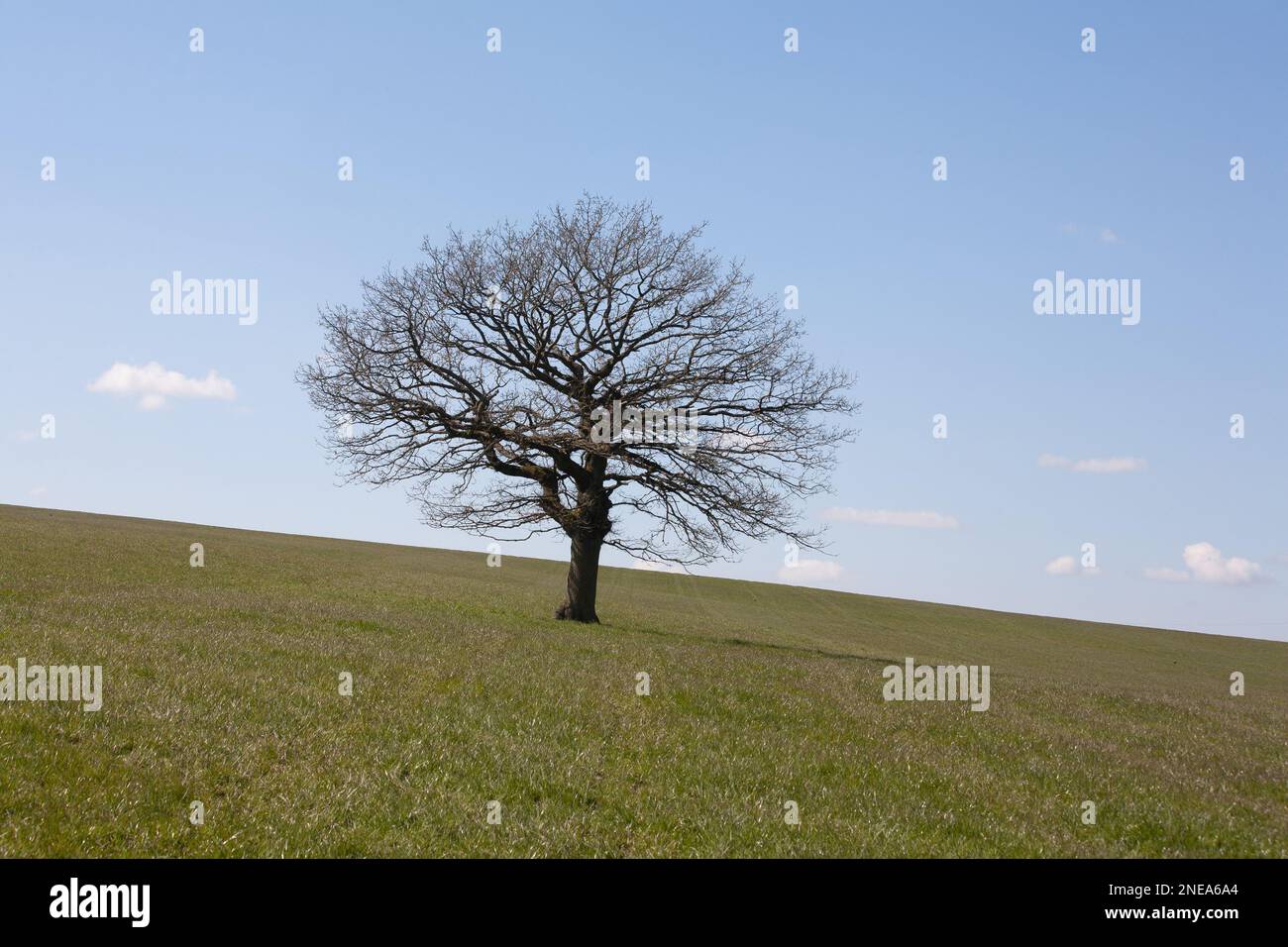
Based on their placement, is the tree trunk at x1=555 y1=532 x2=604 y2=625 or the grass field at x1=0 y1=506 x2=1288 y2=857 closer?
the grass field at x1=0 y1=506 x2=1288 y2=857

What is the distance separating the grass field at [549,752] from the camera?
9.72 metres

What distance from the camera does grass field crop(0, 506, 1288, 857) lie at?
972 cm

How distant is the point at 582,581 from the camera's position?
35.1 meters

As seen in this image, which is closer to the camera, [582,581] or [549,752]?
[549,752]

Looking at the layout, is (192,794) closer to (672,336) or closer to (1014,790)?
(1014,790)

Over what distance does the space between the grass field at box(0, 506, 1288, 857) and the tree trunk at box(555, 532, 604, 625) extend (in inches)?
251

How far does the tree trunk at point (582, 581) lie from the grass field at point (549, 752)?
639cm

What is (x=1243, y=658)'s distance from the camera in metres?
76.6

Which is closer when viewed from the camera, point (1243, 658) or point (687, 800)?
point (687, 800)

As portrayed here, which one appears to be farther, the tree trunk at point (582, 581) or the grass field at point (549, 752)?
the tree trunk at point (582, 581)

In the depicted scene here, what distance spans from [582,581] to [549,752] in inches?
891

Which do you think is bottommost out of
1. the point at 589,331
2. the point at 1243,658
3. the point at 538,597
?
the point at 1243,658

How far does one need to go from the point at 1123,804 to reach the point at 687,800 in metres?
6.47
